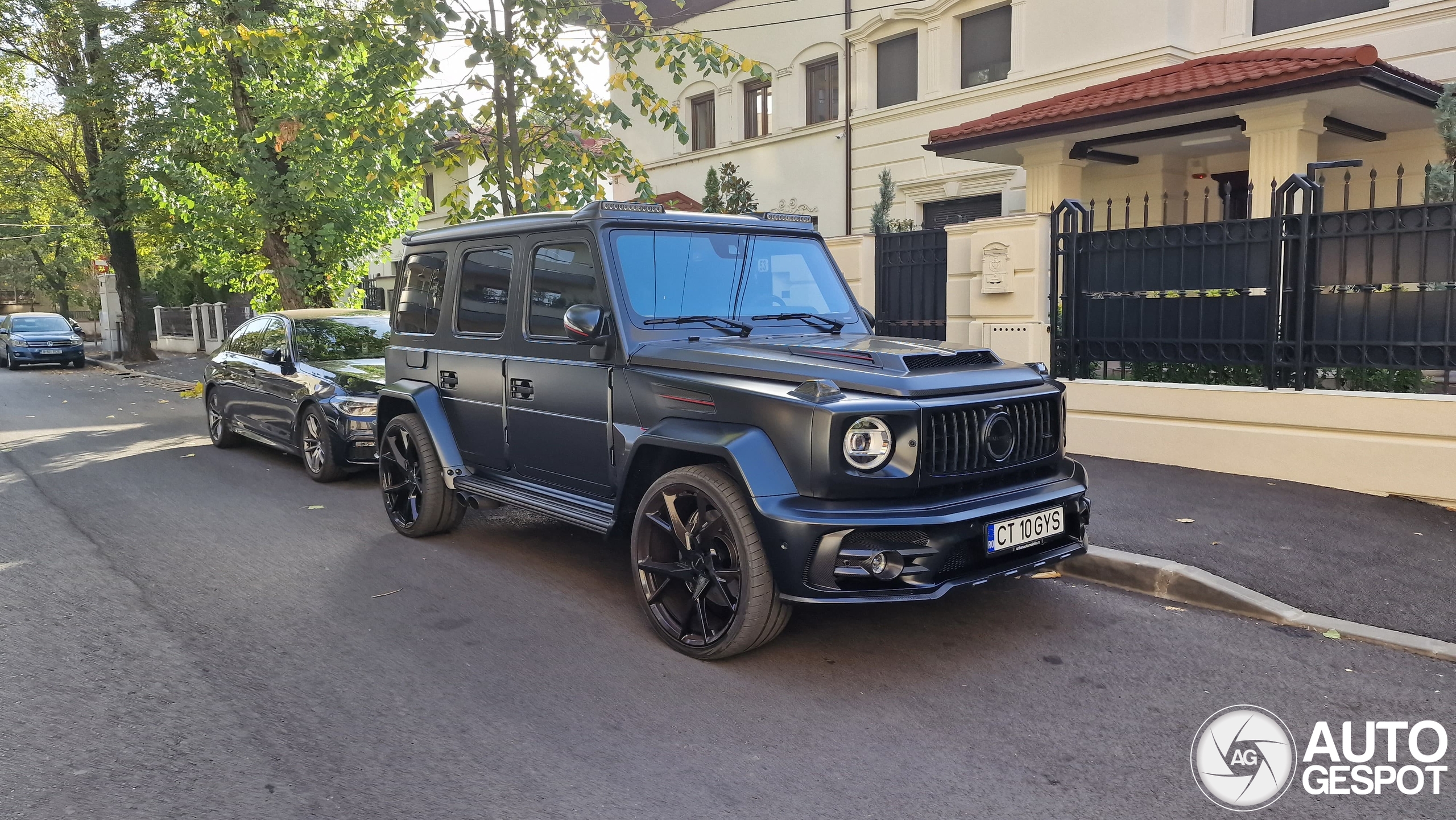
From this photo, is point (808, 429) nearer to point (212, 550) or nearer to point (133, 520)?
point (212, 550)

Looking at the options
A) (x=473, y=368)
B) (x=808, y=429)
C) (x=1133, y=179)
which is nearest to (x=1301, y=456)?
(x=808, y=429)

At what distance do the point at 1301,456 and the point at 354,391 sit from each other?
7643 mm

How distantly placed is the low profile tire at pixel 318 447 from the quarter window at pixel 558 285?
3819 millimetres

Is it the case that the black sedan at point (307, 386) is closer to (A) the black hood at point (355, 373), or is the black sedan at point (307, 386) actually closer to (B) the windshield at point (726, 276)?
(A) the black hood at point (355, 373)

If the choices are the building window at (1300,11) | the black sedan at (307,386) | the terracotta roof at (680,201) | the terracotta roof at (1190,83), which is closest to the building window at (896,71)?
the terracotta roof at (680,201)

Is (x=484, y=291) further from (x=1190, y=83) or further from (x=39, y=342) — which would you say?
(x=39, y=342)

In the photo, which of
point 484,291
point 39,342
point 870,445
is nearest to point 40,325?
point 39,342

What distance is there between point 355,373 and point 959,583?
652 cm

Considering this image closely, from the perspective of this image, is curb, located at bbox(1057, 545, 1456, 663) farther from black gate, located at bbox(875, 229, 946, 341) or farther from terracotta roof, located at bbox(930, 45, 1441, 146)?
terracotta roof, located at bbox(930, 45, 1441, 146)

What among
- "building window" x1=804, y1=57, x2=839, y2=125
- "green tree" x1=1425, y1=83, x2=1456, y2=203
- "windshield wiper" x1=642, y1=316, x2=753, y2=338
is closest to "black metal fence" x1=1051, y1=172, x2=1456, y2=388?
"green tree" x1=1425, y1=83, x2=1456, y2=203

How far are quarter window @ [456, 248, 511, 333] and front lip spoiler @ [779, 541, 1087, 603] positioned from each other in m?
2.76

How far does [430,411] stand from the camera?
6.27 meters

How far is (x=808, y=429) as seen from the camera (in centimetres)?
395

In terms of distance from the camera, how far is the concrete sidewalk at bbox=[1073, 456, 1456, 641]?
4.80 meters
